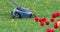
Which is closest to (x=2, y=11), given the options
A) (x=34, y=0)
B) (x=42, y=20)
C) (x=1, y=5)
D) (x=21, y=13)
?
(x=1, y=5)

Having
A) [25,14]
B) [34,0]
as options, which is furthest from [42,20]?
[34,0]

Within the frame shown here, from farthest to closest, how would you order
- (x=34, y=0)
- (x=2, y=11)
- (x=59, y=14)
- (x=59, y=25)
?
(x=34, y=0) < (x=2, y=11) < (x=59, y=14) < (x=59, y=25)

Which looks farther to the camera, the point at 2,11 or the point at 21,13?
the point at 2,11

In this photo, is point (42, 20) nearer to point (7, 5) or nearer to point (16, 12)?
point (16, 12)

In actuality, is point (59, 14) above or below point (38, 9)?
above

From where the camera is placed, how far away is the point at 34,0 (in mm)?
18422

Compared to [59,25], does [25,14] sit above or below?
below

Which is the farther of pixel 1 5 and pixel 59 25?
pixel 1 5

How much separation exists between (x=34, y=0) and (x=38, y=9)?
8.02ft

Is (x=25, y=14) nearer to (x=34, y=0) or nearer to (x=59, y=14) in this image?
(x=34, y=0)

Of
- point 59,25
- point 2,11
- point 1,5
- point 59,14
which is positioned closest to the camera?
point 59,25

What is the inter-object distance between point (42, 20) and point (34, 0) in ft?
52.4

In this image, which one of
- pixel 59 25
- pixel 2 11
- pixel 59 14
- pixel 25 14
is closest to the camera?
pixel 59 25

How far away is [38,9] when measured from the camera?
16.1 m
